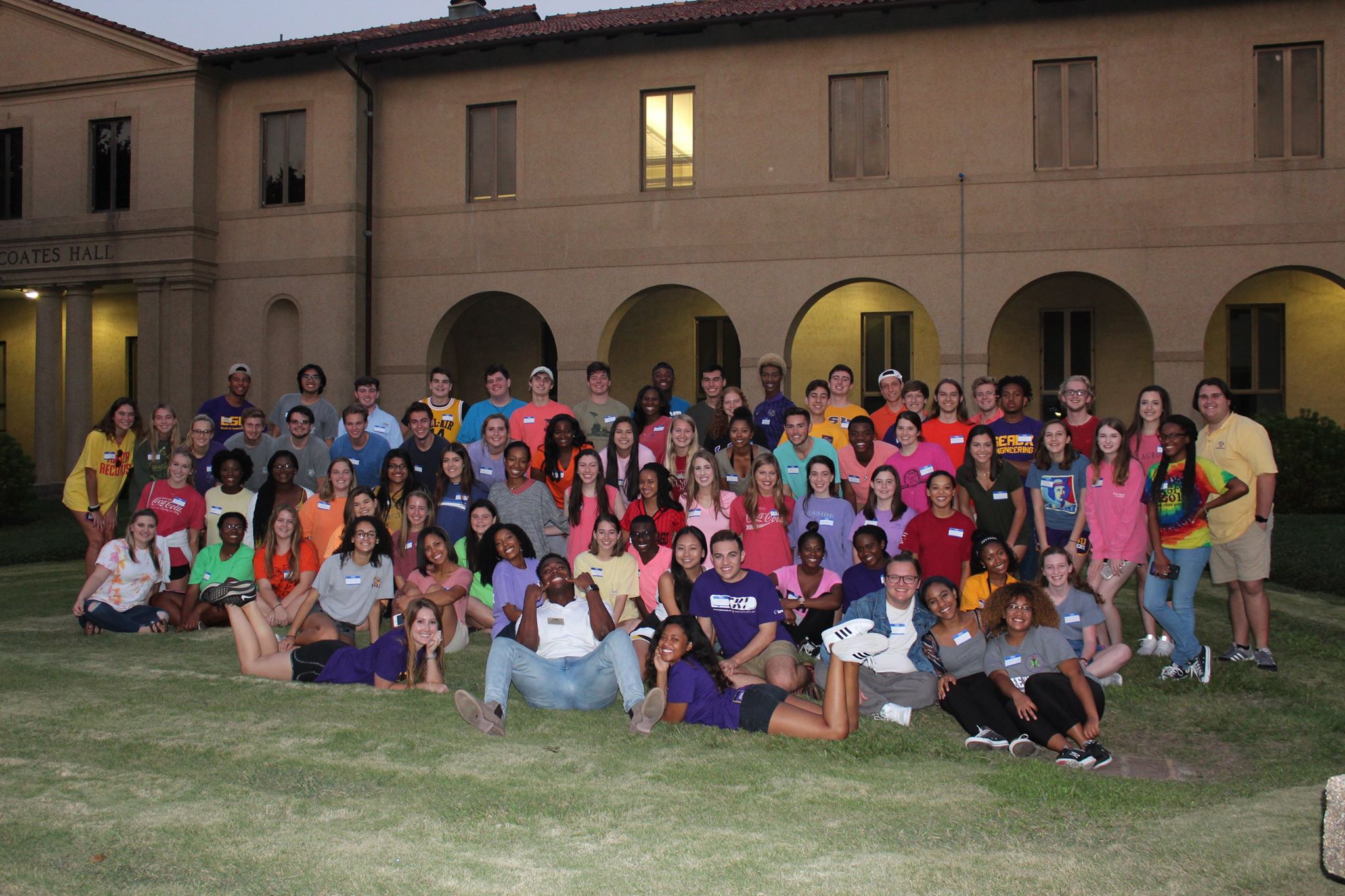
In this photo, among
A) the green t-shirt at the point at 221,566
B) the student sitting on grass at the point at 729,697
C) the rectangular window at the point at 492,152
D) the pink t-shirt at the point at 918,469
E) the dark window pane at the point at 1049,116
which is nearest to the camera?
the student sitting on grass at the point at 729,697

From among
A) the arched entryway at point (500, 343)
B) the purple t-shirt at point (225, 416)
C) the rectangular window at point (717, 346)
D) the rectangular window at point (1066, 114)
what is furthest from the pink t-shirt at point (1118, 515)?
the arched entryway at point (500, 343)

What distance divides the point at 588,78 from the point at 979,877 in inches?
584

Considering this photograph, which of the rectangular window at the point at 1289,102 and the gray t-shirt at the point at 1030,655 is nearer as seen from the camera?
the gray t-shirt at the point at 1030,655

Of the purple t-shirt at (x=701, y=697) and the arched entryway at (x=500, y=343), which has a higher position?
the arched entryway at (x=500, y=343)

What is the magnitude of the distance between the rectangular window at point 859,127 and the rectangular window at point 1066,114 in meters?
2.03


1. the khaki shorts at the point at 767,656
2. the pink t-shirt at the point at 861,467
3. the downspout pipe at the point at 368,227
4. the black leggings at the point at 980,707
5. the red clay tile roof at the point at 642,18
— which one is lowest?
the black leggings at the point at 980,707

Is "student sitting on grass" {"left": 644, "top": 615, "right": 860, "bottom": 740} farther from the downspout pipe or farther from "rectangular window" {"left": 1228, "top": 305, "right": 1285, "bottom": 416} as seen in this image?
"rectangular window" {"left": 1228, "top": 305, "right": 1285, "bottom": 416}

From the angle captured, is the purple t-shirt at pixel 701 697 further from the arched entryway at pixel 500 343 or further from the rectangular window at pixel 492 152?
the arched entryway at pixel 500 343

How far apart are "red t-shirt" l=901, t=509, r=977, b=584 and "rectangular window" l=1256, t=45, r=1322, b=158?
10027mm

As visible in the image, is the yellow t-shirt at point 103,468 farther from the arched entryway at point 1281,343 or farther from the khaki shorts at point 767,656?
the arched entryway at point 1281,343

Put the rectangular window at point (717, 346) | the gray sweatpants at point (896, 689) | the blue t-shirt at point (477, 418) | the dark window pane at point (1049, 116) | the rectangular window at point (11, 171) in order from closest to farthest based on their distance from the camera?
the gray sweatpants at point (896, 689)
the blue t-shirt at point (477, 418)
the dark window pane at point (1049, 116)
the rectangular window at point (11, 171)
the rectangular window at point (717, 346)

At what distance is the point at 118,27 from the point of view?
62.0ft

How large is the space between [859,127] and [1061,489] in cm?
920

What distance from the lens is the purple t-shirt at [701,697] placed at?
6.59m
